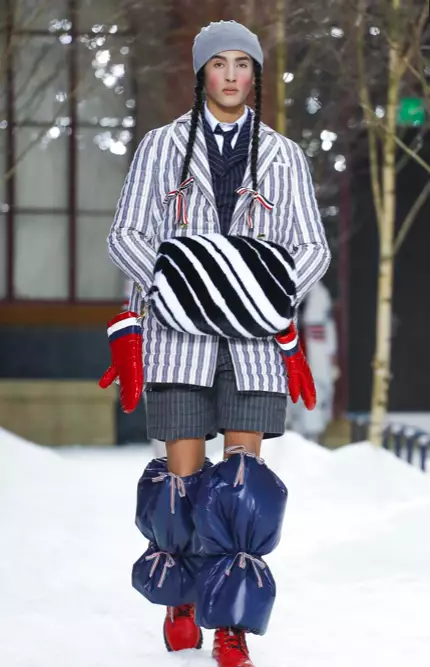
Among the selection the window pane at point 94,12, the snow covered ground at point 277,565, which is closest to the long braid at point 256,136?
the snow covered ground at point 277,565

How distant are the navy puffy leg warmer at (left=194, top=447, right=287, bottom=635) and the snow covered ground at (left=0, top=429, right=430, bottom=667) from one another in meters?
0.24

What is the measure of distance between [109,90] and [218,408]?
386 inches

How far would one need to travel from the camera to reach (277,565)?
6441 mm

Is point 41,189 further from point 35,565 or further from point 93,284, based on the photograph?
point 35,565

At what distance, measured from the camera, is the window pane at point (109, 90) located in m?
13.3

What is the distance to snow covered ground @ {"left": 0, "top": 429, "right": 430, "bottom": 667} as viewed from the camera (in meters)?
4.69

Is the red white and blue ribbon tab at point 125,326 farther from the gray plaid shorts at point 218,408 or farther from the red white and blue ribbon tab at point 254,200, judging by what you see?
the red white and blue ribbon tab at point 254,200

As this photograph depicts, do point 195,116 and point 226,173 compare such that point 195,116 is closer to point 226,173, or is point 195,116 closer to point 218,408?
point 226,173

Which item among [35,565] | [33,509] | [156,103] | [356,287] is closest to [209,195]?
[35,565]

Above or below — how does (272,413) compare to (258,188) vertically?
below

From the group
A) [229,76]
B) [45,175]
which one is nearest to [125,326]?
[229,76]

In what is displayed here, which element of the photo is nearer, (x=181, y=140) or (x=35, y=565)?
(x=181, y=140)

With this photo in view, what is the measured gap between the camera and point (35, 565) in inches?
252

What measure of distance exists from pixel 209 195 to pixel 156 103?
30.8 feet
